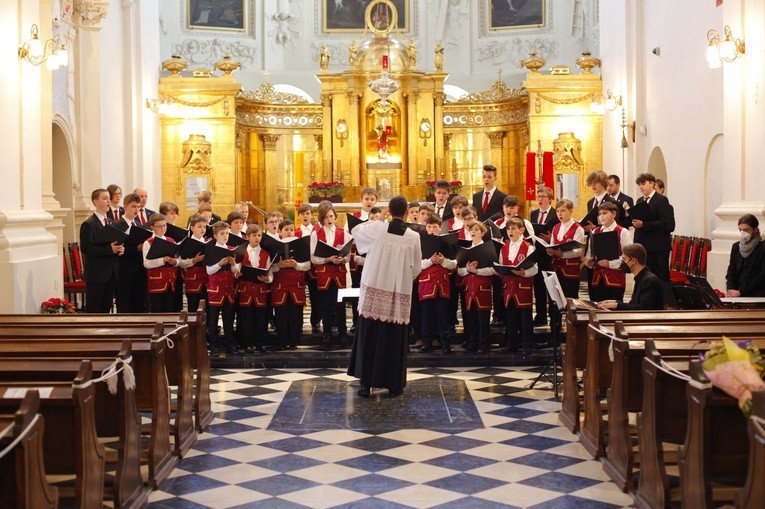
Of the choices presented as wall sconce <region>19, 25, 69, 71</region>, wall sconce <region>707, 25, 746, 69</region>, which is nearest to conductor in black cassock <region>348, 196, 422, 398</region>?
wall sconce <region>19, 25, 69, 71</region>

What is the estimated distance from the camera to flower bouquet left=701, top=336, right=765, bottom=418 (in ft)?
13.0

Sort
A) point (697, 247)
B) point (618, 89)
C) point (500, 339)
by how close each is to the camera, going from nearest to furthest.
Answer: point (500, 339) → point (697, 247) → point (618, 89)

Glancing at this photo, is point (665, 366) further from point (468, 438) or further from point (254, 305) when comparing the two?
point (254, 305)

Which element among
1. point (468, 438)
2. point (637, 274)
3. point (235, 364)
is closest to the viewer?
point (468, 438)

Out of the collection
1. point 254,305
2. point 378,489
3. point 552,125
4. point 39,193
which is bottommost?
point 378,489

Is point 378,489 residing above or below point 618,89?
below

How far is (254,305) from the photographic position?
1016 cm

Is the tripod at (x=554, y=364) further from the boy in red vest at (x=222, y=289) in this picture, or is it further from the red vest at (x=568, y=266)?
the boy in red vest at (x=222, y=289)

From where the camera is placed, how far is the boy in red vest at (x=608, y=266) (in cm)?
958

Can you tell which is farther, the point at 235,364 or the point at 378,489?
the point at 235,364

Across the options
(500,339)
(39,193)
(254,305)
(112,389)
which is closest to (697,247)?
(500,339)

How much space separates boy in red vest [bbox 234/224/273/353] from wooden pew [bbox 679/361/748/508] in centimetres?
606

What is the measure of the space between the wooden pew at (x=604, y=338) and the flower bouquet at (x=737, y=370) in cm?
175

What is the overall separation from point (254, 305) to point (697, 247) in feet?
19.0
